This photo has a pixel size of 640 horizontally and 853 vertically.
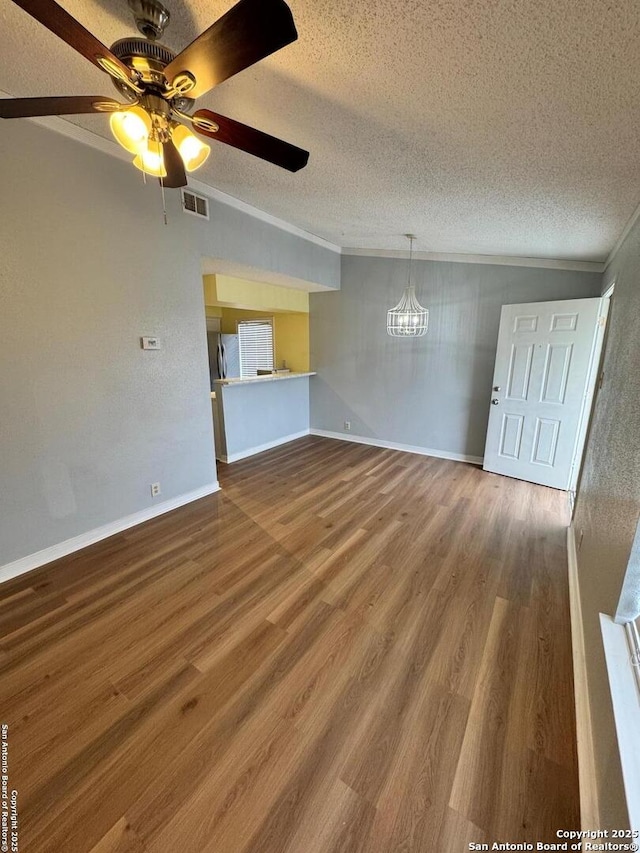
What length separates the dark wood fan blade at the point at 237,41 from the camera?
2.75 feet

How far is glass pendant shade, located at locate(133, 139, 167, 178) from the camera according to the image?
145cm

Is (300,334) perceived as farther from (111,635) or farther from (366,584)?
(111,635)

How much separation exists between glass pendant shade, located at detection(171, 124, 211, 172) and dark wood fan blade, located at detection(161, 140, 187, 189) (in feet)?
0.12

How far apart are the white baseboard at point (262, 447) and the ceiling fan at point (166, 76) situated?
3.24 metres

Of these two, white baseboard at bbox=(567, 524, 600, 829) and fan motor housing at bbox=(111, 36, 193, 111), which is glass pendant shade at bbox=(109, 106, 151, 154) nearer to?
fan motor housing at bbox=(111, 36, 193, 111)

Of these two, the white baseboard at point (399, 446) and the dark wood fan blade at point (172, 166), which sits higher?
the dark wood fan blade at point (172, 166)

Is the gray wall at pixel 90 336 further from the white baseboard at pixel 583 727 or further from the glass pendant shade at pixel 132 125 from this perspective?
the white baseboard at pixel 583 727

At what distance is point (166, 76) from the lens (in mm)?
1131

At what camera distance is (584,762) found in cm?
122

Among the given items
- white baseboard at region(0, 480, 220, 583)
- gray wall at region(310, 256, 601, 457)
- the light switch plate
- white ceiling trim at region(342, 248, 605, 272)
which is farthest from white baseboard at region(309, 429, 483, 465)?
the light switch plate

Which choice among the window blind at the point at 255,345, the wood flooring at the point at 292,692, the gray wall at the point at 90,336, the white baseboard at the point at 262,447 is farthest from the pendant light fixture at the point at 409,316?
the wood flooring at the point at 292,692

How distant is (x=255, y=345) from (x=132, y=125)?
15.9 ft

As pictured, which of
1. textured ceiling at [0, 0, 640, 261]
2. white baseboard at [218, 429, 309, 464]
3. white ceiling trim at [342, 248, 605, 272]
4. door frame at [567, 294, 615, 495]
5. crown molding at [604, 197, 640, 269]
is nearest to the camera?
textured ceiling at [0, 0, 640, 261]

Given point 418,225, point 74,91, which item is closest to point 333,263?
point 418,225
